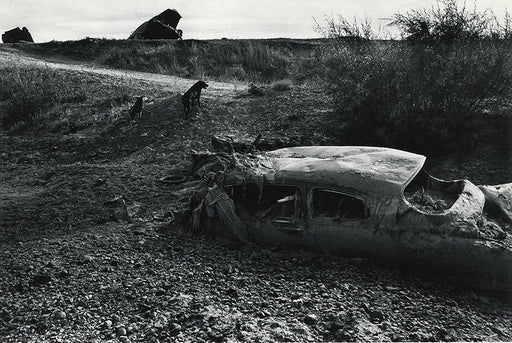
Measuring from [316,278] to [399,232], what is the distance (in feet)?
3.48

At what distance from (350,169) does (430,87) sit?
18.0 feet

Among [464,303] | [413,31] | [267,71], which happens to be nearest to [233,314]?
[464,303]

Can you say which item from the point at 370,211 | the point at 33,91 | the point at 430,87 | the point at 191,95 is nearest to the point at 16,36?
the point at 33,91

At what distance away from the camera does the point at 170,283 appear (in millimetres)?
5723

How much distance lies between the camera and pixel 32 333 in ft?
15.8

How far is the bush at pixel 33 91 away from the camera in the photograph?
14703mm

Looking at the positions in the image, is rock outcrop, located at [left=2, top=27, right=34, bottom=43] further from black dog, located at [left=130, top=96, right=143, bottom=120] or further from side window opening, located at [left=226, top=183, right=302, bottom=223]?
side window opening, located at [left=226, top=183, right=302, bottom=223]

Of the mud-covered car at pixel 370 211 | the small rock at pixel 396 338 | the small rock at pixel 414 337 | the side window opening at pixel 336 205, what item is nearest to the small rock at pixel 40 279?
the mud-covered car at pixel 370 211

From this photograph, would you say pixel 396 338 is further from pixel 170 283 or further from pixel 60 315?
pixel 60 315

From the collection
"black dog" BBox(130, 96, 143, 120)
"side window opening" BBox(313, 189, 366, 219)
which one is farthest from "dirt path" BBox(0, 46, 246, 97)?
"side window opening" BBox(313, 189, 366, 219)

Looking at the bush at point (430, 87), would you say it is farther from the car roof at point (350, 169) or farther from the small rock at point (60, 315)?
the small rock at point (60, 315)

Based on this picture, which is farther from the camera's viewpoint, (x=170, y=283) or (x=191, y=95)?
(x=191, y=95)

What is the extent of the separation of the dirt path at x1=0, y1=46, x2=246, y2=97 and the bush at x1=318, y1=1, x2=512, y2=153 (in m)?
5.33

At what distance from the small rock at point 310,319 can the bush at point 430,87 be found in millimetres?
6127
